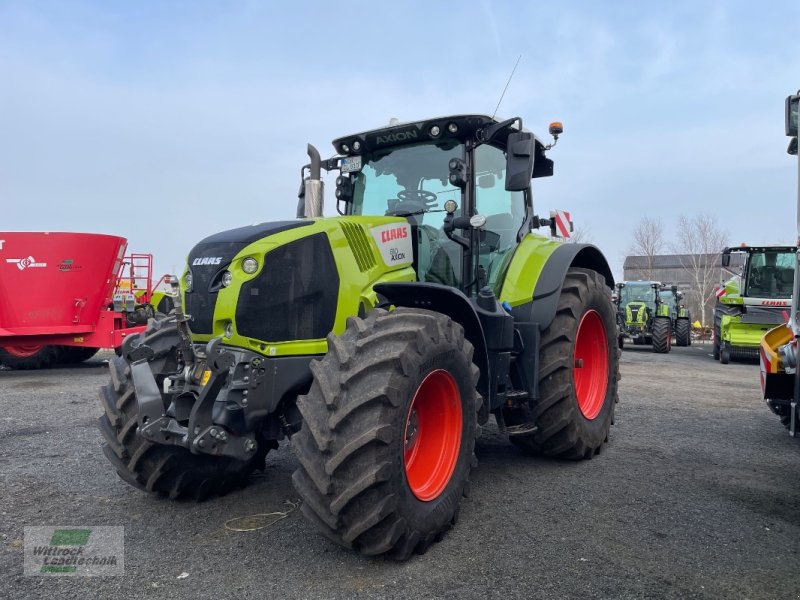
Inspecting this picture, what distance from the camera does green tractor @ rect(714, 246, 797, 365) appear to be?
13.9 meters

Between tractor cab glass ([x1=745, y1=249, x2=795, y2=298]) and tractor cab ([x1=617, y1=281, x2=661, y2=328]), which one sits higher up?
tractor cab glass ([x1=745, y1=249, x2=795, y2=298])

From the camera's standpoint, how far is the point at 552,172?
556cm

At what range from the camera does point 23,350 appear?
420 inches

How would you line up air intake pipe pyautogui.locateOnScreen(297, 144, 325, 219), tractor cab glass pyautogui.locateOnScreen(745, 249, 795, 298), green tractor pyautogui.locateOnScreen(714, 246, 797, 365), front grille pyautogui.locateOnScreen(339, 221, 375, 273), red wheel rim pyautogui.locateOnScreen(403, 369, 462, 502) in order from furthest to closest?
tractor cab glass pyautogui.locateOnScreen(745, 249, 795, 298) → green tractor pyautogui.locateOnScreen(714, 246, 797, 365) → air intake pipe pyautogui.locateOnScreen(297, 144, 325, 219) → front grille pyautogui.locateOnScreen(339, 221, 375, 273) → red wheel rim pyautogui.locateOnScreen(403, 369, 462, 502)

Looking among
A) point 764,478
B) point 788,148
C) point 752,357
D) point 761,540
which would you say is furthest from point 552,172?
point 752,357

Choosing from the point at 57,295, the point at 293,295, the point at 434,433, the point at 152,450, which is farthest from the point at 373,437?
the point at 57,295

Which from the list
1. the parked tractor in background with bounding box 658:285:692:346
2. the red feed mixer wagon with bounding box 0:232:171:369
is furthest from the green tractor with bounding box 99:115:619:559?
the parked tractor in background with bounding box 658:285:692:346

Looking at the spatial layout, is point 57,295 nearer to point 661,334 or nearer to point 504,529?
point 504,529

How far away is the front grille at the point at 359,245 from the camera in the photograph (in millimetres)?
3734

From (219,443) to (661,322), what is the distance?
16791mm

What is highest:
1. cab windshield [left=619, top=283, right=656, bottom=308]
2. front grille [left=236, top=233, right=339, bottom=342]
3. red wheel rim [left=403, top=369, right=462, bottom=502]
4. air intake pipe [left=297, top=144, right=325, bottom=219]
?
air intake pipe [left=297, top=144, right=325, bottom=219]

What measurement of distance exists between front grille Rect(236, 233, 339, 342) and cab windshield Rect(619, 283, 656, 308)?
59.8 ft

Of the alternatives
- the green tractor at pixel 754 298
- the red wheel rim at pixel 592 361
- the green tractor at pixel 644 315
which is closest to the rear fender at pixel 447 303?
the red wheel rim at pixel 592 361

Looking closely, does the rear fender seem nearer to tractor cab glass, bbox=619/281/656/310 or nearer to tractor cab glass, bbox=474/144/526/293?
tractor cab glass, bbox=474/144/526/293
